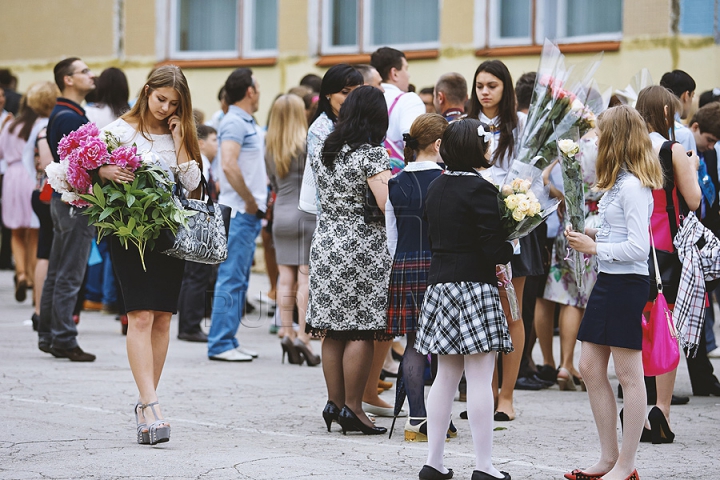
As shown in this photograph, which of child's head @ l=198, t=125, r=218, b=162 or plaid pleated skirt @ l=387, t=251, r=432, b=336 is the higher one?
child's head @ l=198, t=125, r=218, b=162

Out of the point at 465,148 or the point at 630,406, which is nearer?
the point at 630,406

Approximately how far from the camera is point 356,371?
635 centimetres

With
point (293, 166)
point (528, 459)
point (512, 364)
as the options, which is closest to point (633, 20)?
point (293, 166)

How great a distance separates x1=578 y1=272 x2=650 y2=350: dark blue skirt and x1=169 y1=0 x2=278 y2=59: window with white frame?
468 inches

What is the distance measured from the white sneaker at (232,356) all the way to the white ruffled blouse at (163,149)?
10.8ft

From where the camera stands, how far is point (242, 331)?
1144cm

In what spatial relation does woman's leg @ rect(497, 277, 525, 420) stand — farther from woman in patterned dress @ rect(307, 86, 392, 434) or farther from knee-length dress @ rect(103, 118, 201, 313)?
knee-length dress @ rect(103, 118, 201, 313)

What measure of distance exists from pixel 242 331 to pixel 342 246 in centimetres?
527

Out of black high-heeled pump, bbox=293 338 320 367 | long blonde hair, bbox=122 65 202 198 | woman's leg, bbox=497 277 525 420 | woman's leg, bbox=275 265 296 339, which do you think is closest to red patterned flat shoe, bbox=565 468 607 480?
woman's leg, bbox=497 277 525 420

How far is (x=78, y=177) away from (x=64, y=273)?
124 inches

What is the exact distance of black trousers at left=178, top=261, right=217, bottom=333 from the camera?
34.1 ft

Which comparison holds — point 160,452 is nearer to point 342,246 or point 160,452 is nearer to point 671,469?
point 342,246

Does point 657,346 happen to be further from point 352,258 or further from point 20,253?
point 20,253

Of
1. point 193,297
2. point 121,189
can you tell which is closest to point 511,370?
point 121,189
